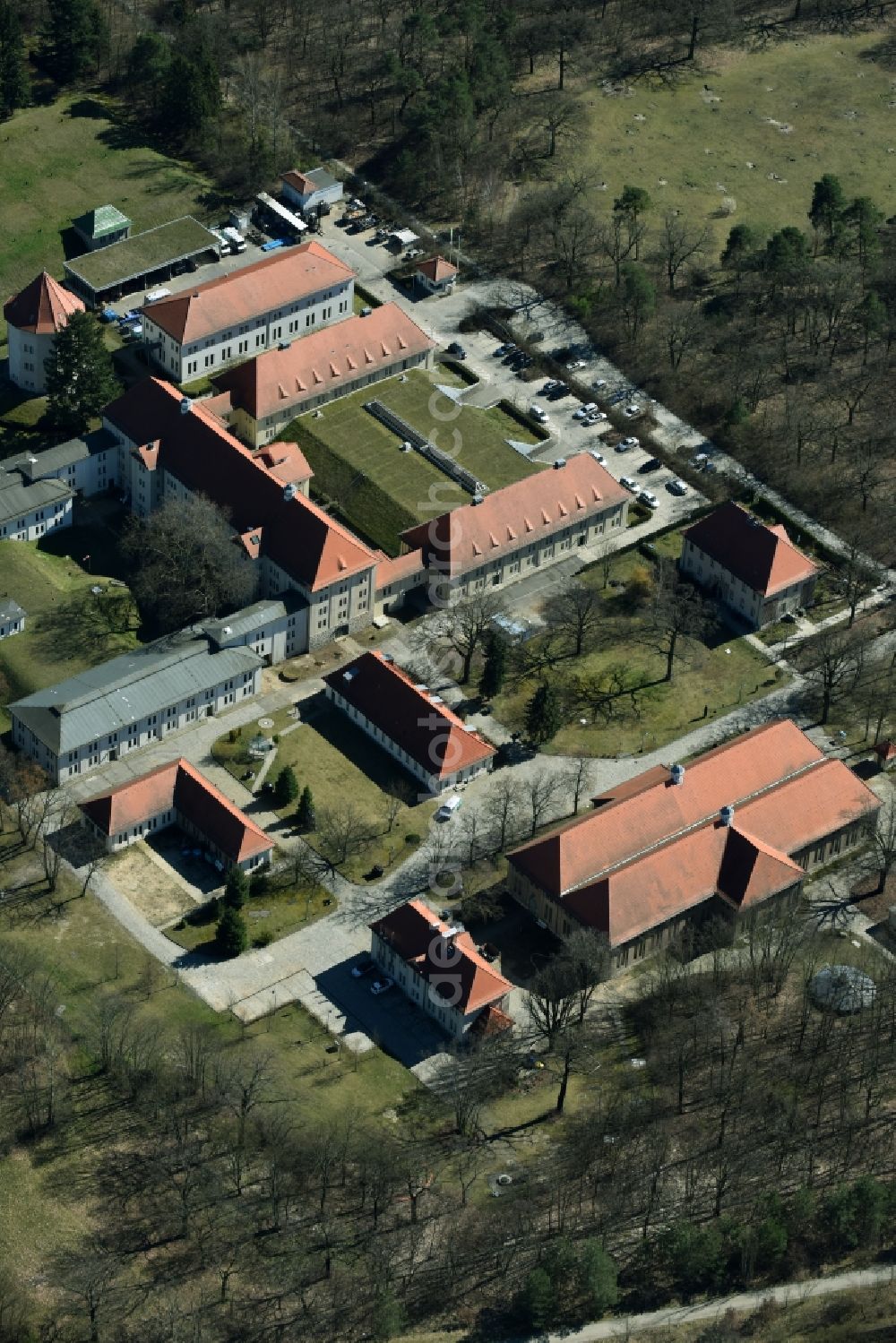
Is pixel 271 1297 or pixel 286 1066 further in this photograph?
pixel 286 1066

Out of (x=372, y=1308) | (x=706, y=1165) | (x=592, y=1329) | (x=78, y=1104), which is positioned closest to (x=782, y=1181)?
(x=706, y=1165)

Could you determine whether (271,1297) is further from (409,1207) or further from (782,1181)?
(782,1181)

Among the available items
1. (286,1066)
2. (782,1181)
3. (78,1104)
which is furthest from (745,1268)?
(78,1104)

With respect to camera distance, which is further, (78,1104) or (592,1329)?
(78,1104)

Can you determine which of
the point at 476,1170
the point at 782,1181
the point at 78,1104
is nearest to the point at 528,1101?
the point at 476,1170

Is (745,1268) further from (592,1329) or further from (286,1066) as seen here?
(286,1066)
